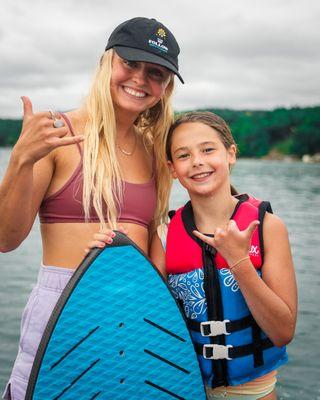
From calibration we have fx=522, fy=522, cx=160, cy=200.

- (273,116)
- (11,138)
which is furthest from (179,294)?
(273,116)

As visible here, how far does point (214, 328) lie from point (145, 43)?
153 cm

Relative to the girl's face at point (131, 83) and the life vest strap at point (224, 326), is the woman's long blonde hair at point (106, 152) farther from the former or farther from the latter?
the life vest strap at point (224, 326)

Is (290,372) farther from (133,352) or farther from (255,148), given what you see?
(255,148)

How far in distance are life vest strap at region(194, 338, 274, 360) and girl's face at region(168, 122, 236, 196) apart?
793 millimetres

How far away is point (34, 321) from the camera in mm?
2531

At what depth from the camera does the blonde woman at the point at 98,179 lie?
2436 millimetres

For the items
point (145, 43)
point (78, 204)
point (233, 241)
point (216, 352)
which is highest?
point (145, 43)

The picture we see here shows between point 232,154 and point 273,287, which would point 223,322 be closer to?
point 273,287

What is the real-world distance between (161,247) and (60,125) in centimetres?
107

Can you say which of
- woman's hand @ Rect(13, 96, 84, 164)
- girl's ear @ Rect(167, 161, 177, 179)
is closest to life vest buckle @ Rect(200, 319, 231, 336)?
girl's ear @ Rect(167, 161, 177, 179)

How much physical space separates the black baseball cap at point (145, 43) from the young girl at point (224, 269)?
36 centimetres

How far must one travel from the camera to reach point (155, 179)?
3035 millimetres

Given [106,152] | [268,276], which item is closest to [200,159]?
[106,152]

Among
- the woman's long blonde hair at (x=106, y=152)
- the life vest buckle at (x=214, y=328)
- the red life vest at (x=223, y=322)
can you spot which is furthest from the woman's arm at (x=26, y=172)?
the life vest buckle at (x=214, y=328)
